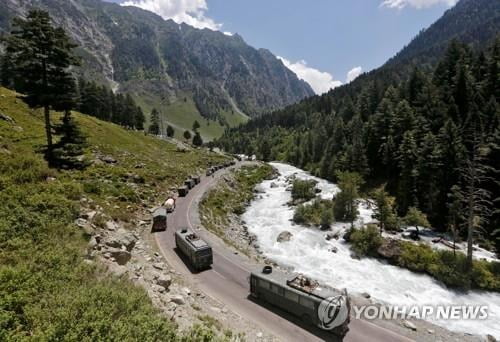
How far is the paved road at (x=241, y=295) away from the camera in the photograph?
17500 millimetres

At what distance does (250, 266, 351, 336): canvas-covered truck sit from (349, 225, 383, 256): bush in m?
17.6

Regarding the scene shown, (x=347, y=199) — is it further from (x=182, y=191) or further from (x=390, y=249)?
(x=182, y=191)

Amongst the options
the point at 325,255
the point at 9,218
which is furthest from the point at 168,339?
the point at 325,255

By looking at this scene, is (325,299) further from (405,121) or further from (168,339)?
(405,121)

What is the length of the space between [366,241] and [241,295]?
67.8ft

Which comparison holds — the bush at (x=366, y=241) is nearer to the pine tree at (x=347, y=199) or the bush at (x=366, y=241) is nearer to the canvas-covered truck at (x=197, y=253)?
the pine tree at (x=347, y=199)

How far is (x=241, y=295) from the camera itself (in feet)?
70.1

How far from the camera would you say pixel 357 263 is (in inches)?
1270

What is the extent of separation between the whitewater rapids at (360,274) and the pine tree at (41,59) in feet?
102

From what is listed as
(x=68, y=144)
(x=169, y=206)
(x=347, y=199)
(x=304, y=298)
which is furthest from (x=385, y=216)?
(x=68, y=144)

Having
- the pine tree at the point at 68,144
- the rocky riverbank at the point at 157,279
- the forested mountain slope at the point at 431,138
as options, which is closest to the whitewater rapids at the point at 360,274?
the forested mountain slope at the point at 431,138

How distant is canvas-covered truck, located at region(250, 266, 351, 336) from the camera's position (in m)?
17.0

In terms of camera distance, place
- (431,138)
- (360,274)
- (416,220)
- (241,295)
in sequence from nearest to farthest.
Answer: (241,295)
(360,274)
(416,220)
(431,138)

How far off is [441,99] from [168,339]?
7561 centimetres
